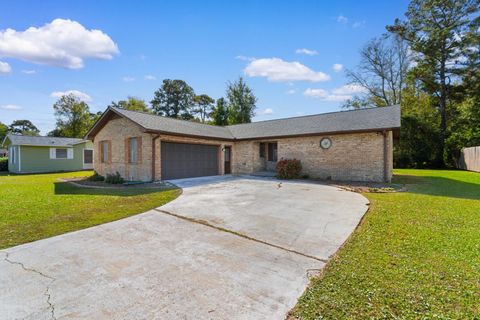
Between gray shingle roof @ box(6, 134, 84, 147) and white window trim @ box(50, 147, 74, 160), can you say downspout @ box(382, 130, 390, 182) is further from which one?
white window trim @ box(50, 147, 74, 160)

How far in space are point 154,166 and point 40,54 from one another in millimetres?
10203

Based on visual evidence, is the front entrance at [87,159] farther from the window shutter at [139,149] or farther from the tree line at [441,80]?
the tree line at [441,80]

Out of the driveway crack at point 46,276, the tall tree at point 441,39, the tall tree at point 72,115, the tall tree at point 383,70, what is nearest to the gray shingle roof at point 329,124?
the tall tree at point 441,39

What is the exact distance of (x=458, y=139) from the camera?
2106 cm

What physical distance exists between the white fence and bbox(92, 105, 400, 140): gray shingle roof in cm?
894

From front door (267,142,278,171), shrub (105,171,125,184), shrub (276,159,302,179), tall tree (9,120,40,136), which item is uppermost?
tall tree (9,120,40,136)

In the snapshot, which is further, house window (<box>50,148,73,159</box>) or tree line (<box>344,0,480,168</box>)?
house window (<box>50,148,73,159</box>)

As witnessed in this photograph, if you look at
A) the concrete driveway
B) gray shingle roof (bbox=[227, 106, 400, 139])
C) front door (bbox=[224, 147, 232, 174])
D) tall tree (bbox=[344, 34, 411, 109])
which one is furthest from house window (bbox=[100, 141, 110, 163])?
tall tree (bbox=[344, 34, 411, 109])

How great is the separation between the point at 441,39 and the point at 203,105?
38.8m

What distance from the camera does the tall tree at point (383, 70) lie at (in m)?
29.3

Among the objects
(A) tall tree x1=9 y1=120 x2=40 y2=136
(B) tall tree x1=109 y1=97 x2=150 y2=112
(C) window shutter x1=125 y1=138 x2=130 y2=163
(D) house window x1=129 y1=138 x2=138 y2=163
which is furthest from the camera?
(A) tall tree x1=9 y1=120 x2=40 y2=136

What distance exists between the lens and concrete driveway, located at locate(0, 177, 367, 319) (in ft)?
8.65

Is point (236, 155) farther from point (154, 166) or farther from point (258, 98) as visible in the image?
point (258, 98)

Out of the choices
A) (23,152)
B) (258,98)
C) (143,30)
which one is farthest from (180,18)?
(258,98)
